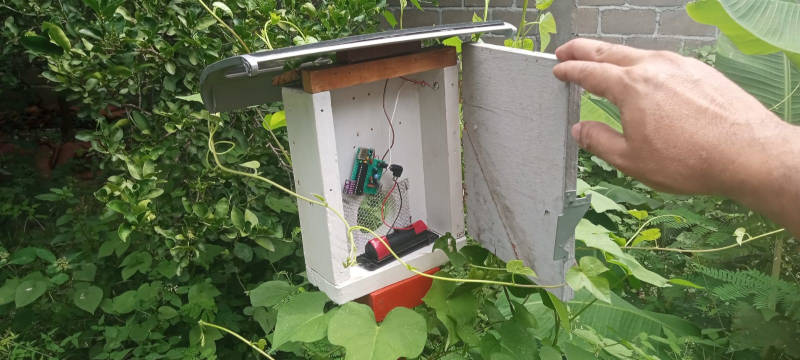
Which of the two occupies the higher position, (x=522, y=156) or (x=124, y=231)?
(x=522, y=156)

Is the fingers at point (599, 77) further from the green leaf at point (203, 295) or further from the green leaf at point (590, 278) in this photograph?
the green leaf at point (203, 295)

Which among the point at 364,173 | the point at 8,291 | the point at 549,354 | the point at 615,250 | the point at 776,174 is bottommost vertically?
the point at 8,291

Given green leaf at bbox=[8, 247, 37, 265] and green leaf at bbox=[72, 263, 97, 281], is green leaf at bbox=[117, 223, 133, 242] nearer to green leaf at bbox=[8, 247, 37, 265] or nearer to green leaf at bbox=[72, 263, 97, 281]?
green leaf at bbox=[72, 263, 97, 281]

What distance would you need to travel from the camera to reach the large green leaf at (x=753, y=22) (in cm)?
105

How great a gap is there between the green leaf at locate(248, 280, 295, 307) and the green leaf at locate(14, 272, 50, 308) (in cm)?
100

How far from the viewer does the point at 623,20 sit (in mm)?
2912

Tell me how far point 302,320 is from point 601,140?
2.12 ft

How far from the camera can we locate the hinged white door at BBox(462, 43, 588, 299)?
0.87 meters

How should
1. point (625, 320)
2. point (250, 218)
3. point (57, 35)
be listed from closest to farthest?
point (57, 35) → point (250, 218) → point (625, 320)

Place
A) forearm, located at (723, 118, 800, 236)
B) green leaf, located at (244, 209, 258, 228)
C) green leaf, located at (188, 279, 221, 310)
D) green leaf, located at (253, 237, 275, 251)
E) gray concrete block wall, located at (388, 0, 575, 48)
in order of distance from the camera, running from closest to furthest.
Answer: forearm, located at (723, 118, 800, 236), green leaf, located at (244, 209, 258, 228), green leaf, located at (253, 237, 275, 251), green leaf, located at (188, 279, 221, 310), gray concrete block wall, located at (388, 0, 575, 48)

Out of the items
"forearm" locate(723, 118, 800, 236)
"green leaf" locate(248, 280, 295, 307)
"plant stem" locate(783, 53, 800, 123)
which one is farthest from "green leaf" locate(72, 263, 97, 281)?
"plant stem" locate(783, 53, 800, 123)

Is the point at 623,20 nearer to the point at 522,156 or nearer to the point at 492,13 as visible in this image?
the point at 492,13

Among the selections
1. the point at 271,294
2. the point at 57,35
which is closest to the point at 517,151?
the point at 271,294

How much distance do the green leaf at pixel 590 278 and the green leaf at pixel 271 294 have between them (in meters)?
0.63
